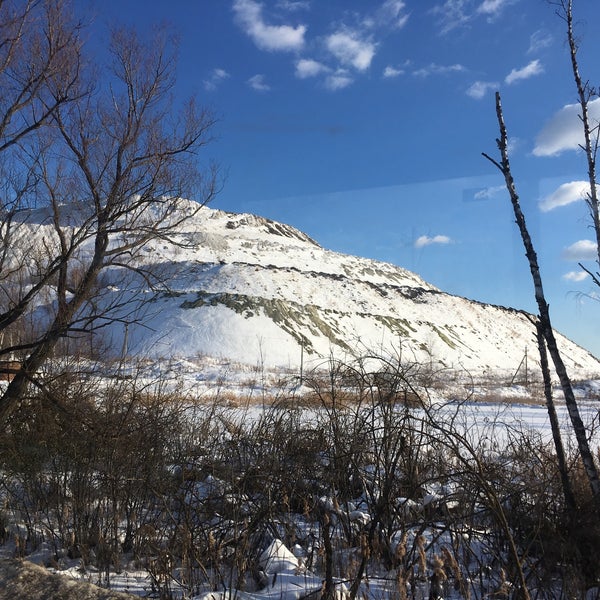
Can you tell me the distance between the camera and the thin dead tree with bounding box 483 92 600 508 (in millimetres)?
3562

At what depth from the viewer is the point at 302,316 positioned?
1572 inches

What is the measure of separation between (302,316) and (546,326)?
36.3 meters

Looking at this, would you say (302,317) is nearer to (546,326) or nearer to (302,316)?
(302,316)

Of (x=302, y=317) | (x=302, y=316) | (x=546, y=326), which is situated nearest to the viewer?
(x=546, y=326)

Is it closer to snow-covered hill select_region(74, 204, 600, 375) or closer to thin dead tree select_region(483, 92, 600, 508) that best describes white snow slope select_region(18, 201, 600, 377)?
snow-covered hill select_region(74, 204, 600, 375)

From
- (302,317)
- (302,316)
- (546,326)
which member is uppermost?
(302,316)

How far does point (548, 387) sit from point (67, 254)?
498 centimetres

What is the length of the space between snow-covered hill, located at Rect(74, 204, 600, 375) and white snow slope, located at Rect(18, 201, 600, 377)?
109 mm

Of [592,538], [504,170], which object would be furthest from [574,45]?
[592,538]

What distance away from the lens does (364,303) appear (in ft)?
156

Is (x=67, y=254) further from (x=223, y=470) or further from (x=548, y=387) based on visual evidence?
(x=548, y=387)

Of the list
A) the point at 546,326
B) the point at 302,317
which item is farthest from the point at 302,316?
the point at 546,326

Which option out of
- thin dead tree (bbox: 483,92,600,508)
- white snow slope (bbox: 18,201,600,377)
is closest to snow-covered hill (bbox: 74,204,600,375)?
white snow slope (bbox: 18,201,600,377)

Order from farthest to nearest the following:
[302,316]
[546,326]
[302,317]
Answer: [302,316] → [302,317] → [546,326]
